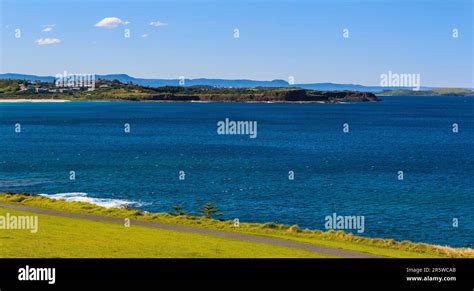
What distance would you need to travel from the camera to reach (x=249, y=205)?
6125 centimetres

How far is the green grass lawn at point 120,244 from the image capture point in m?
26.4

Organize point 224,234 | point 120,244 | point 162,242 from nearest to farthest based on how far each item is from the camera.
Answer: point 120,244 < point 162,242 < point 224,234

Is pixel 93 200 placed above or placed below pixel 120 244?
below

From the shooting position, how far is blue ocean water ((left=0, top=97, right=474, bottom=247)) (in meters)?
57.5

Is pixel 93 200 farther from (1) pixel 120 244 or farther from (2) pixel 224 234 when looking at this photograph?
(1) pixel 120 244

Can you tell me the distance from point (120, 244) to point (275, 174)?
55.9 m

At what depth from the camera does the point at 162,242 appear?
101 ft

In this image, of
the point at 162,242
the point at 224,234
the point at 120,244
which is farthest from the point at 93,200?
the point at 120,244

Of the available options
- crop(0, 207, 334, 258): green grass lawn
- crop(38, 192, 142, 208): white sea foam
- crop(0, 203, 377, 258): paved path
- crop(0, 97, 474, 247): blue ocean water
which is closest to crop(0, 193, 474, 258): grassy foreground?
crop(0, 207, 334, 258): green grass lawn

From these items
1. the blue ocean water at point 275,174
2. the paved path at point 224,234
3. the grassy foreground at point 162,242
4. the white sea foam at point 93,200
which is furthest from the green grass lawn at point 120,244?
the white sea foam at point 93,200
